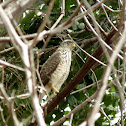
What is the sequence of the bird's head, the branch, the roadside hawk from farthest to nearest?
the bird's head < the roadside hawk < the branch

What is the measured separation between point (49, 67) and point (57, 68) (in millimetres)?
196

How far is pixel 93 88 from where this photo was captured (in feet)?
14.1

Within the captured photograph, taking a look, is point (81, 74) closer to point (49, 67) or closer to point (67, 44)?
point (49, 67)

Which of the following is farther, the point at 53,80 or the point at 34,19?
the point at 53,80

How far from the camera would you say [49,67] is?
4.52m

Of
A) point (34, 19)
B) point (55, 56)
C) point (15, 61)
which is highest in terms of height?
point (34, 19)

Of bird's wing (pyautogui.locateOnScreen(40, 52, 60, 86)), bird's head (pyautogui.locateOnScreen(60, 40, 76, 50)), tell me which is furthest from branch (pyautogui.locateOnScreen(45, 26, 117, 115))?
bird's head (pyautogui.locateOnScreen(60, 40, 76, 50))

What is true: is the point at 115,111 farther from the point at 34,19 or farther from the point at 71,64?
the point at 34,19

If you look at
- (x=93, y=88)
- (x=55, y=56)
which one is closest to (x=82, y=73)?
(x=93, y=88)

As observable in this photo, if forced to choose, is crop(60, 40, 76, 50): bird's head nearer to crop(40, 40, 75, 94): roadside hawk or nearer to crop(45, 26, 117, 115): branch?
crop(40, 40, 75, 94): roadside hawk

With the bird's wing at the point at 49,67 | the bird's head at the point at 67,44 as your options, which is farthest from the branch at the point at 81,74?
the bird's head at the point at 67,44

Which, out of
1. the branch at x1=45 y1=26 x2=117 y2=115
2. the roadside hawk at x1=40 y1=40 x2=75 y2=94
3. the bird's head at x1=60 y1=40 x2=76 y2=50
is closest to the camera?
the branch at x1=45 y1=26 x2=117 y2=115

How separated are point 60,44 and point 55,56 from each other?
0.21 metres

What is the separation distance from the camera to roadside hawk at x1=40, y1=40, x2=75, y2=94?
446 cm
